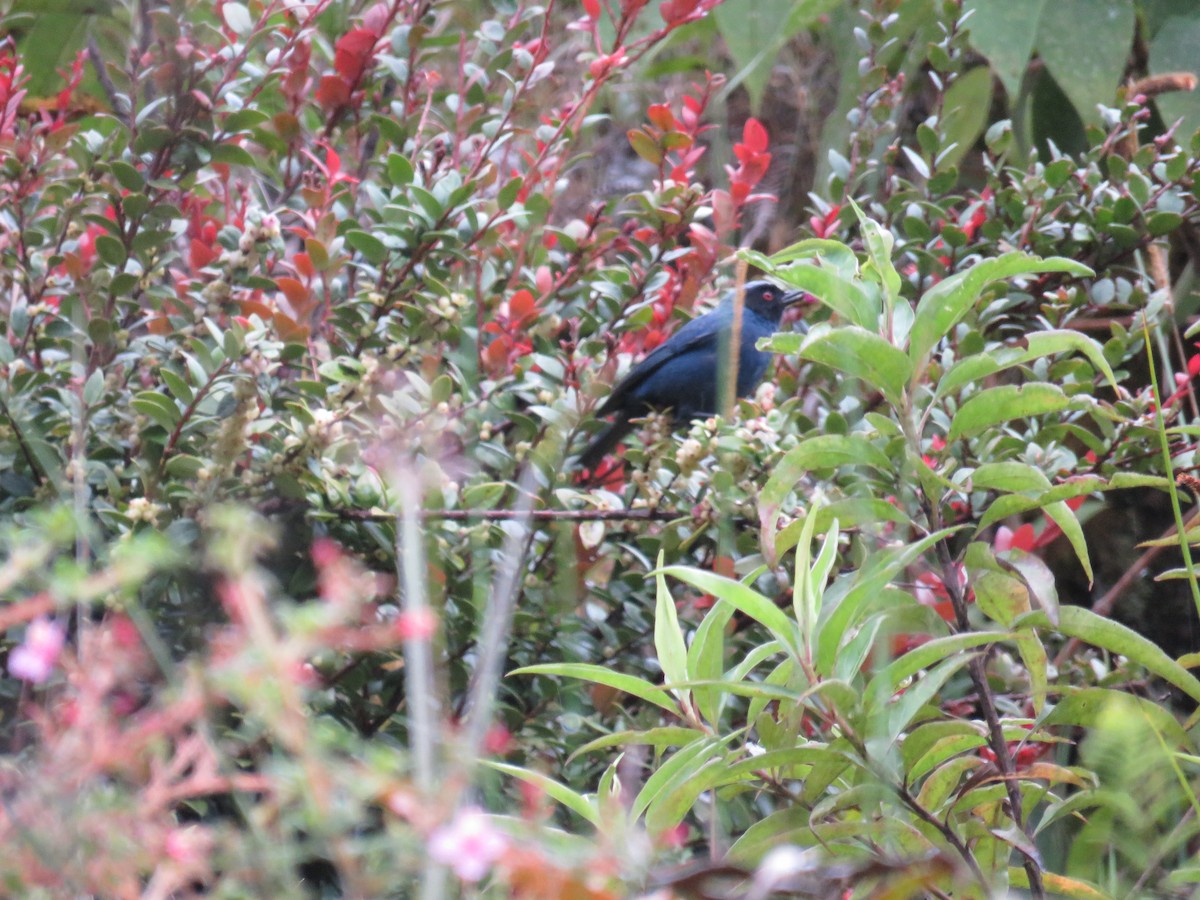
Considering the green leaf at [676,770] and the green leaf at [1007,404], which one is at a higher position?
the green leaf at [1007,404]

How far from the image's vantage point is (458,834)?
593mm

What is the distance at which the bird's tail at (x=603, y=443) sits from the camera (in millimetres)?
2508

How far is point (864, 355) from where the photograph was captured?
1281mm

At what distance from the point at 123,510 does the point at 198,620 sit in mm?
206

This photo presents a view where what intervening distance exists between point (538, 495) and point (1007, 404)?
94 cm

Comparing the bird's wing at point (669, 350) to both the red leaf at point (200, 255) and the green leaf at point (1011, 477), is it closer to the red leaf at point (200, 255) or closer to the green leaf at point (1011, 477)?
the red leaf at point (200, 255)

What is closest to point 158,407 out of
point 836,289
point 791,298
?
point 836,289

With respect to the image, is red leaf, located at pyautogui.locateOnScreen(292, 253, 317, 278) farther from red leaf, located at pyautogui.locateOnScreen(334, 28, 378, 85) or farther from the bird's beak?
the bird's beak

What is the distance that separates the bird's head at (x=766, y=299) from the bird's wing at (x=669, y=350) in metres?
0.13

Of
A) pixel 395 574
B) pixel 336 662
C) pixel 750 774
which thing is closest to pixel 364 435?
pixel 395 574

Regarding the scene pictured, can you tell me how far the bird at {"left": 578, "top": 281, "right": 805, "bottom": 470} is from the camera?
2805mm

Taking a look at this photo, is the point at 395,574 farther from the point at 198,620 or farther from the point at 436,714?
the point at 436,714

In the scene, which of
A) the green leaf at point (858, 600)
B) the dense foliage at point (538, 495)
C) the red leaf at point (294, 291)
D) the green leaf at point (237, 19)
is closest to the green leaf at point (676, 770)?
the dense foliage at point (538, 495)

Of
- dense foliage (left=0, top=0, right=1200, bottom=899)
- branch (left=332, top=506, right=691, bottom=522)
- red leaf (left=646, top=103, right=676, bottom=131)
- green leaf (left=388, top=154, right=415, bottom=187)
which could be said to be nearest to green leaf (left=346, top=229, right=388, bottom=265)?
dense foliage (left=0, top=0, right=1200, bottom=899)
